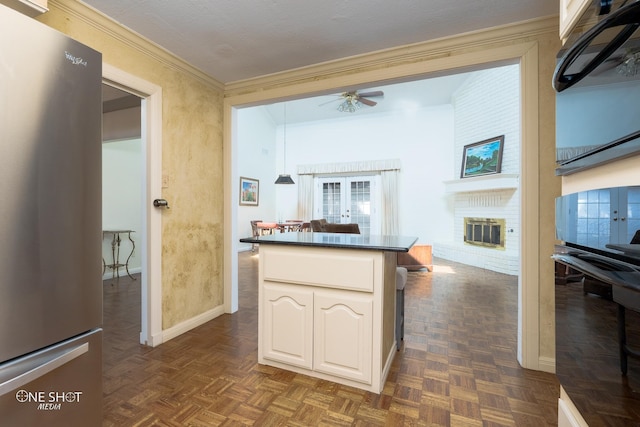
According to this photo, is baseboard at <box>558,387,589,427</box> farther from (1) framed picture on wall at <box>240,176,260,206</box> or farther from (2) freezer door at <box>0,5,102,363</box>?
(1) framed picture on wall at <box>240,176,260,206</box>

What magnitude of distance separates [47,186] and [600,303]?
6.06 ft

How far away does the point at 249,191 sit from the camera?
777 centimetres

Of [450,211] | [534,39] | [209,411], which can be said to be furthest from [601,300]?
[450,211]

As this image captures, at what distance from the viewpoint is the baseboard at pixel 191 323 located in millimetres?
2373

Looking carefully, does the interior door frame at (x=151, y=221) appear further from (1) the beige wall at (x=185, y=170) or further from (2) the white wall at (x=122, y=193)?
(2) the white wall at (x=122, y=193)

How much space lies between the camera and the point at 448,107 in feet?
22.1

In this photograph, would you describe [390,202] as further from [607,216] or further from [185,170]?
[607,216]

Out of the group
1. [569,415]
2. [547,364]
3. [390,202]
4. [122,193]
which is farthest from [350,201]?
[569,415]

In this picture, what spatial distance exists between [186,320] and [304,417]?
1.60 m

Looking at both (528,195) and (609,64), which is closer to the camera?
(609,64)

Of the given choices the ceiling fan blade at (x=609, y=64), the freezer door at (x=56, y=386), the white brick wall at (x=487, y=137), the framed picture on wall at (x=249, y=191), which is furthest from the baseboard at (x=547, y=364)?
the framed picture on wall at (x=249, y=191)

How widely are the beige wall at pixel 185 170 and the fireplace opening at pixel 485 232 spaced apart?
16.3 feet

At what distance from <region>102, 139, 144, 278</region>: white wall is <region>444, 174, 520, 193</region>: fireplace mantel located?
6.27 metres

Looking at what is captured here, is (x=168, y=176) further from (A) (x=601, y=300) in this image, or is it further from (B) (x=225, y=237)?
(A) (x=601, y=300)
